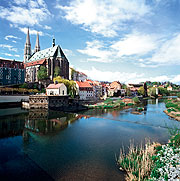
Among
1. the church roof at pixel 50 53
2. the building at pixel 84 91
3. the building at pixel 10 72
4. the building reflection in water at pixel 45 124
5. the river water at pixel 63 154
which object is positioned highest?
the church roof at pixel 50 53

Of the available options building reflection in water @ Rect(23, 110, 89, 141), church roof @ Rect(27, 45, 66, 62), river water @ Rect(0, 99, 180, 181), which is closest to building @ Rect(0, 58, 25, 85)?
church roof @ Rect(27, 45, 66, 62)

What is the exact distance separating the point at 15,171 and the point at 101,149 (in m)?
8.34

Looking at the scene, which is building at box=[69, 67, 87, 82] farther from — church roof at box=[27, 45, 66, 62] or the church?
church roof at box=[27, 45, 66, 62]

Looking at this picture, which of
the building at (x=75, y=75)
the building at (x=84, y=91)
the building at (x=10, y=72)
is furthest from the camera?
the building at (x=75, y=75)

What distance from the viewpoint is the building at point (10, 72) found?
6775cm

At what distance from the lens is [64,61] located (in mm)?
86562

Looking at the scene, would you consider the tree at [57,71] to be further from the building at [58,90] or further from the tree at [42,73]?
the building at [58,90]

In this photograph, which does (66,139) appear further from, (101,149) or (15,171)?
(15,171)

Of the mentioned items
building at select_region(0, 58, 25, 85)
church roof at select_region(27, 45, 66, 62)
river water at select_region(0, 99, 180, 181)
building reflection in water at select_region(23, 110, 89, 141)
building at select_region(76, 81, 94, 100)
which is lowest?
building reflection in water at select_region(23, 110, 89, 141)

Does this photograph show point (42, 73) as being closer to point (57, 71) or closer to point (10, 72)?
point (57, 71)

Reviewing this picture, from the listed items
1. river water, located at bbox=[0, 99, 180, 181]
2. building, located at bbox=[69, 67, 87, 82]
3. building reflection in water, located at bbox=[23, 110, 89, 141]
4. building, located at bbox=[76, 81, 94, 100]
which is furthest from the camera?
building, located at bbox=[69, 67, 87, 82]

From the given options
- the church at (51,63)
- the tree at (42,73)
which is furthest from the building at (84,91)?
the church at (51,63)

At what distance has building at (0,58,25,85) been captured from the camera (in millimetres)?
67750

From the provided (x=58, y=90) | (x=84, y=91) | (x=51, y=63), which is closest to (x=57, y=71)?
(x=51, y=63)
